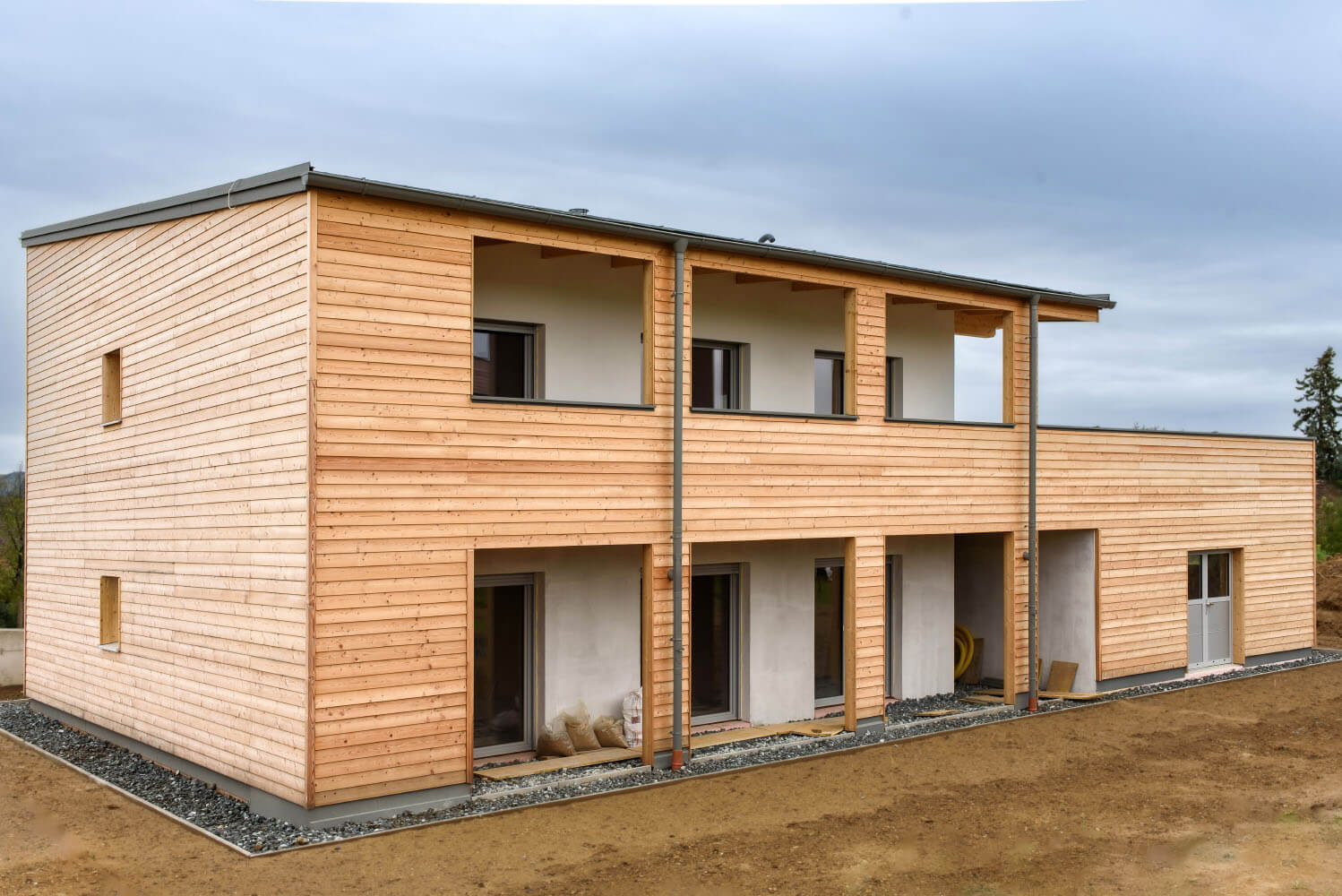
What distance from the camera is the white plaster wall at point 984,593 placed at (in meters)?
18.0

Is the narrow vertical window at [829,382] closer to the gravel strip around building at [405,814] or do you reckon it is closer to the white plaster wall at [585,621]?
the white plaster wall at [585,621]

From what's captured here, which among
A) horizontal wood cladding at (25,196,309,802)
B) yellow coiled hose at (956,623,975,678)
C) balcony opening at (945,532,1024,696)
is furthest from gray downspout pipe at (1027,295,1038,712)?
horizontal wood cladding at (25,196,309,802)

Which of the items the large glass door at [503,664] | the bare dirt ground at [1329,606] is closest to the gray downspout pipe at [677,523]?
the large glass door at [503,664]

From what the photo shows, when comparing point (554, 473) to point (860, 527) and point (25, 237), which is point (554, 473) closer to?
point (860, 527)

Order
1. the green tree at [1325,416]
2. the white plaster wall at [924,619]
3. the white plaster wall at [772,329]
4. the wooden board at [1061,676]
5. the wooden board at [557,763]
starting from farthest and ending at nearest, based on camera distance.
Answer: the green tree at [1325,416] → the wooden board at [1061,676] → the white plaster wall at [924,619] → the white plaster wall at [772,329] → the wooden board at [557,763]

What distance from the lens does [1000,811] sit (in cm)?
1023

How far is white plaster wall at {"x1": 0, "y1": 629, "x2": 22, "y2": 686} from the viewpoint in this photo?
63.6 ft

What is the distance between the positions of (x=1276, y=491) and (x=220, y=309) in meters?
17.5

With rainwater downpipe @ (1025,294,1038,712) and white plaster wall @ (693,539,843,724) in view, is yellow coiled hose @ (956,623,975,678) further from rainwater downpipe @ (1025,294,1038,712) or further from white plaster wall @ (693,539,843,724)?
white plaster wall @ (693,539,843,724)

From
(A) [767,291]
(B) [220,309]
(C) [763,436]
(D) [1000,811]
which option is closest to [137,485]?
(B) [220,309]

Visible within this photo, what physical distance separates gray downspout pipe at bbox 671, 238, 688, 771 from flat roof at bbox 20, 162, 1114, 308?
23.5 inches

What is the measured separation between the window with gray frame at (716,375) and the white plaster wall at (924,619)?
137 inches

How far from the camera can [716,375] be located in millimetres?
14586

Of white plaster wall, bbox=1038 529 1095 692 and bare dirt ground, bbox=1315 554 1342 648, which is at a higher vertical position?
white plaster wall, bbox=1038 529 1095 692
